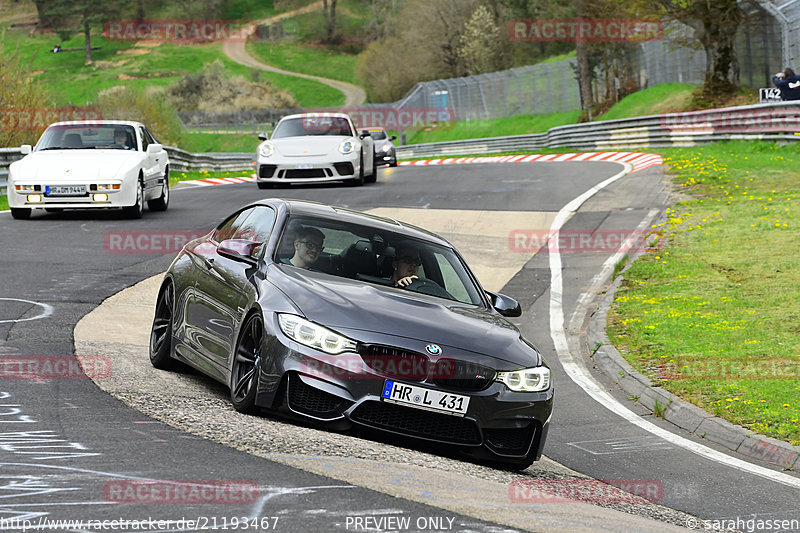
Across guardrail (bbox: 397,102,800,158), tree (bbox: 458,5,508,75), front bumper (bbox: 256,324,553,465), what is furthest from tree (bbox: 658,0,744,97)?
tree (bbox: 458,5,508,75)

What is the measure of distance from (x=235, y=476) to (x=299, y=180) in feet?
63.3

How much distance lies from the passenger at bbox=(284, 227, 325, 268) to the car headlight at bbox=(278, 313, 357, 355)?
40.4 inches

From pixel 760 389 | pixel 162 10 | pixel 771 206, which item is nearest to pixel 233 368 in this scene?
pixel 760 389

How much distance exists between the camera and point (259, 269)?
25.0ft

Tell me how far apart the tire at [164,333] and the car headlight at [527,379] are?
9.75 feet

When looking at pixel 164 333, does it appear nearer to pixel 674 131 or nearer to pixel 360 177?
pixel 360 177

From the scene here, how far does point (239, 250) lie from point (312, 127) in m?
17.9

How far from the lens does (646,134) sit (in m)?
39.0

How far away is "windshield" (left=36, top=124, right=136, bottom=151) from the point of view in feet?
61.9
